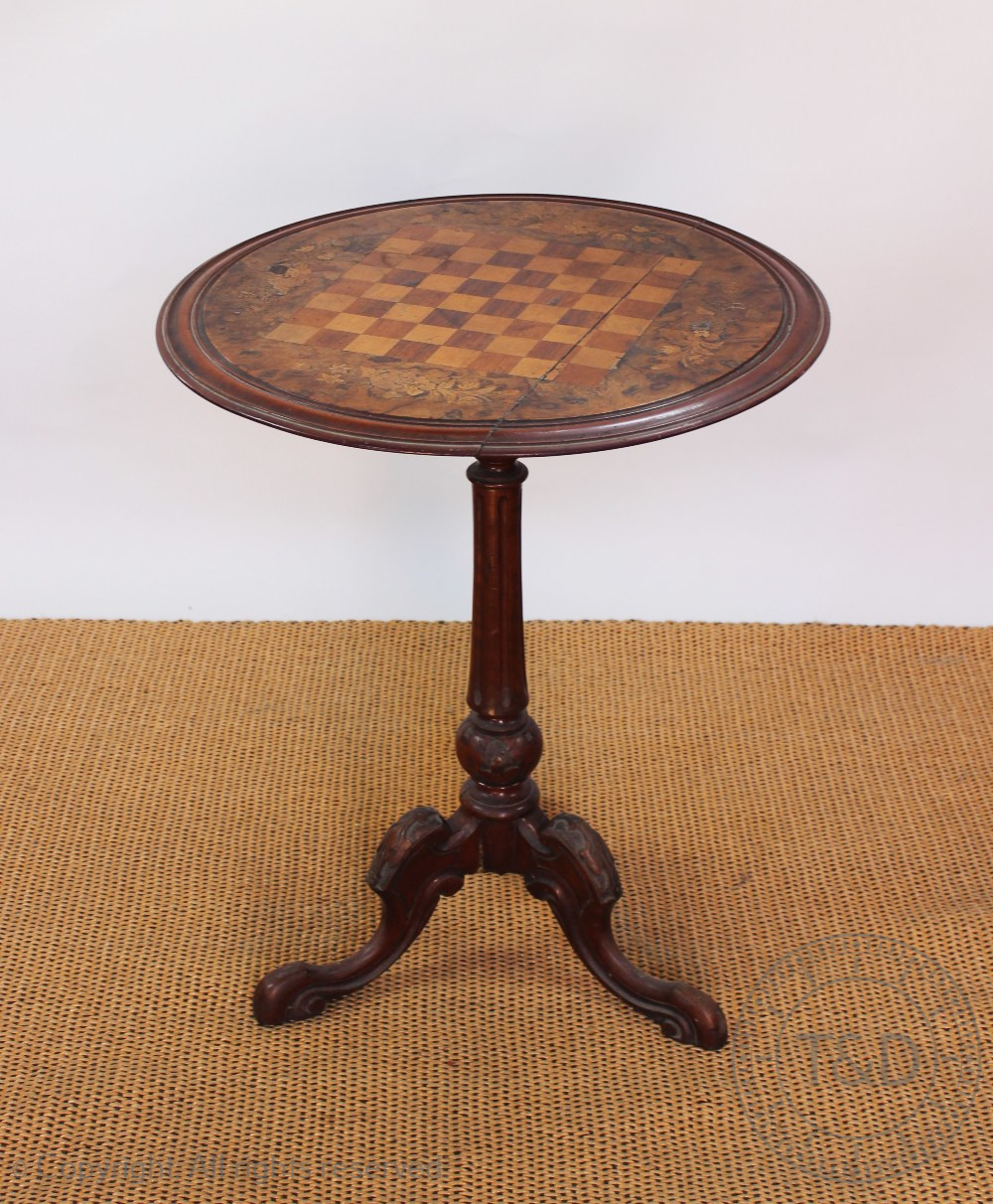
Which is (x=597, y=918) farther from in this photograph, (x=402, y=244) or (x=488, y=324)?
(x=402, y=244)

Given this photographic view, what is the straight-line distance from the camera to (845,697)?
2.96 metres

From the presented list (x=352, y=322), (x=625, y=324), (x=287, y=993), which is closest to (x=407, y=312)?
(x=352, y=322)

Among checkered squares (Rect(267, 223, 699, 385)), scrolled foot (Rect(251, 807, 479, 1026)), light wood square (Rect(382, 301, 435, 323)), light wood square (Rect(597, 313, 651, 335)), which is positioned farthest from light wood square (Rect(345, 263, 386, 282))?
scrolled foot (Rect(251, 807, 479, 1026))

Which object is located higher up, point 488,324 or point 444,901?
point 488,324

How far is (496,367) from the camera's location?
1858 millimetres

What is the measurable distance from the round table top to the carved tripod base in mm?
681

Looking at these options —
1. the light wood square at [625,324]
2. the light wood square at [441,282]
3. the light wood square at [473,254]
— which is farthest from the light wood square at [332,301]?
the light wood square at [625,324]

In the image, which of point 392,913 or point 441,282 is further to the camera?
point 392,913

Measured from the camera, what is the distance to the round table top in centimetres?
174

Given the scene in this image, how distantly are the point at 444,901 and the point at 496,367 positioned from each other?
998 millimetres

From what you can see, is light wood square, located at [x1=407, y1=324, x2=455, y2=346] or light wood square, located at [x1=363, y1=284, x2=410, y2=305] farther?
light wood square, located at [x1=363, y1=284, x2=410, y2=305]

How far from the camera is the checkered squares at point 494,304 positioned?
1.90 metres

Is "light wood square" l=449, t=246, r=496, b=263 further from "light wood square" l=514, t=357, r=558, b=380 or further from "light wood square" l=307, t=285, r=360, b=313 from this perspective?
"light wood square" l=514, t=357, r=558, b=380

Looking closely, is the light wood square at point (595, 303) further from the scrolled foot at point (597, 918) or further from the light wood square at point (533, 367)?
the scrolled foot at point (597, 918)
